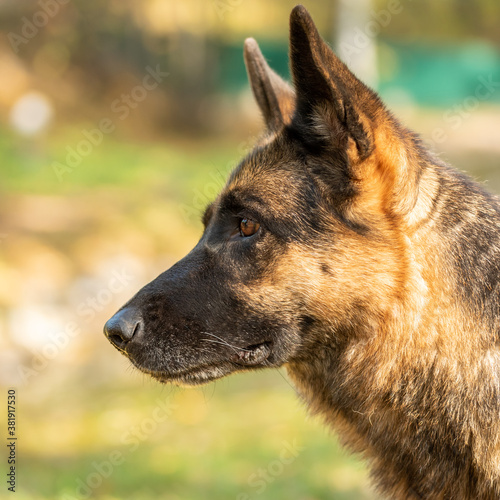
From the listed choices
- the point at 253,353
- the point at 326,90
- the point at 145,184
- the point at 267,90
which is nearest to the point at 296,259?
the point at 253,353

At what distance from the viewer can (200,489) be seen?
6.07m

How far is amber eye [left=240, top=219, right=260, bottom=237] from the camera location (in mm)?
3508

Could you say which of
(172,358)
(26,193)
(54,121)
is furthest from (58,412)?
(54,121)

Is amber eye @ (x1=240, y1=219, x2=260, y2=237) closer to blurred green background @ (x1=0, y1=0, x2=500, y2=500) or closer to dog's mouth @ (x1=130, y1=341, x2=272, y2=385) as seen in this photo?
dog's mouth @ (x1=130, y1=341, x2=272, y2=385)

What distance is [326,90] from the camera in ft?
10.4

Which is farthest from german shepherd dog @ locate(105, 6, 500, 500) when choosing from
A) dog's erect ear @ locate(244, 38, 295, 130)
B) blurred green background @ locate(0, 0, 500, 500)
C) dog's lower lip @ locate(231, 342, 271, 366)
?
blurred green background @ locate(0, 0, 500, 500)

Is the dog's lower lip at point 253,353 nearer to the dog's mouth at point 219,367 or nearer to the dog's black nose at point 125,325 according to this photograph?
the dog's mouth at point 219,367

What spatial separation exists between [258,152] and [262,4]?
67.9 feet

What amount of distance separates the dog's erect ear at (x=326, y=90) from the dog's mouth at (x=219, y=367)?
1.15 metres

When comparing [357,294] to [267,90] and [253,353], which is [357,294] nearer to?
[253,353]

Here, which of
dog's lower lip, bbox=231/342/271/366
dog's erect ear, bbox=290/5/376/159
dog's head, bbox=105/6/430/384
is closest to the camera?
dog's erect ear, bbox=290/5/376/159

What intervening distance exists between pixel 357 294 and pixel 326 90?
3.38 ft

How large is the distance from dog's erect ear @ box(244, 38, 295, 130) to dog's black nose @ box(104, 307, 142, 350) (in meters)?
1.57

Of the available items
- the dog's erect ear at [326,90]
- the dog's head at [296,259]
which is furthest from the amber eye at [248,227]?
the dog's erect ear at [326,90]
